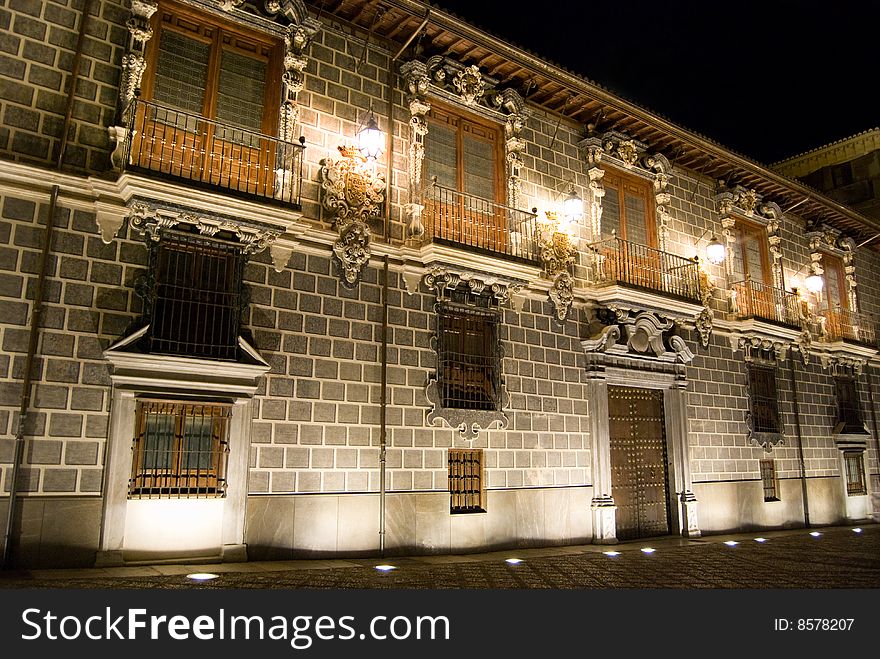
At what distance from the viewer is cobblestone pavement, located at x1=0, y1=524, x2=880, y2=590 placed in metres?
6.86

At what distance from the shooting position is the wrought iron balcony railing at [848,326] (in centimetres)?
1827

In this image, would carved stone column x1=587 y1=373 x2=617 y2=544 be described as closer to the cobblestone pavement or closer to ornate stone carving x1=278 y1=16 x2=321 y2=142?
the cobblestone pavement

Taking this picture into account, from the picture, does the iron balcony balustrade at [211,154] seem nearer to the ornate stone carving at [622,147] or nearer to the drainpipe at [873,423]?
the ornate stone carving at [622,147]

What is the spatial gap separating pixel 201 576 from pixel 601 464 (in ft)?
25.0

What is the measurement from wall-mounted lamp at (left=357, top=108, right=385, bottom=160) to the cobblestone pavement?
5.87 meters

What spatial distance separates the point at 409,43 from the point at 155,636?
952 cm

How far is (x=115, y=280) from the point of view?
8.20 meters

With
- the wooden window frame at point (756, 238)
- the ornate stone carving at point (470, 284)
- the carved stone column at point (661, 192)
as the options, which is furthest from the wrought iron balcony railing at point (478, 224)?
the wooden window frame at point (756, 238)

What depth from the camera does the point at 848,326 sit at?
62.6 ft

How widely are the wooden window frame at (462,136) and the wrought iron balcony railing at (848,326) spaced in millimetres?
11176

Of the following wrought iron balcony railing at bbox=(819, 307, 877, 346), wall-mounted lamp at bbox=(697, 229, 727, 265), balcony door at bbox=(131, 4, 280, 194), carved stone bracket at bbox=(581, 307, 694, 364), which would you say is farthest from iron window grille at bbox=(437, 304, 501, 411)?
wrought iron balcony railing at bbox=(819, 307, 877, 346)

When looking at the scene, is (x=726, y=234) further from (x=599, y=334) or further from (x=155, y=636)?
(x=155, y=636)

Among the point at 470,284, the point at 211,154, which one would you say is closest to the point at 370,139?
the point at 211,154

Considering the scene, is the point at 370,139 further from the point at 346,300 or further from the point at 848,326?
the point at 848,326
